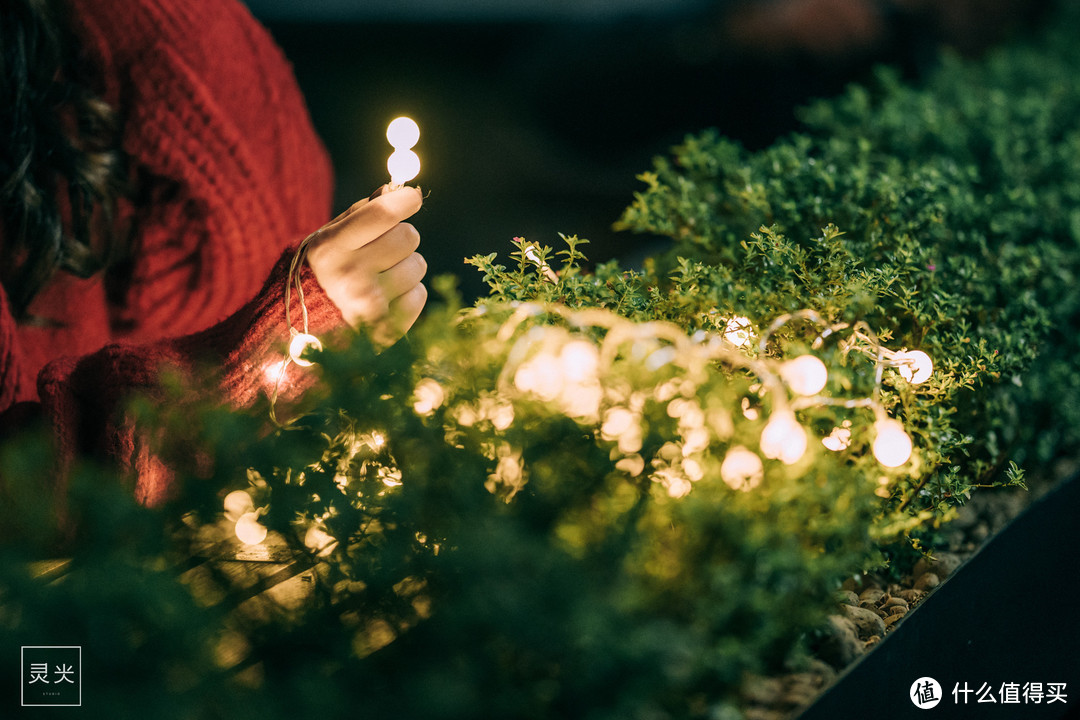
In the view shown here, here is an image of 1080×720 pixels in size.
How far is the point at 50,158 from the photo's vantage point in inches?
50.0

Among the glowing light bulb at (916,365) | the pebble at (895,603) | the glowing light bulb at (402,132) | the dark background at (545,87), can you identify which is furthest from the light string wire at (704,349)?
the dark background at (545,87)

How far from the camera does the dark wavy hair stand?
1167mm

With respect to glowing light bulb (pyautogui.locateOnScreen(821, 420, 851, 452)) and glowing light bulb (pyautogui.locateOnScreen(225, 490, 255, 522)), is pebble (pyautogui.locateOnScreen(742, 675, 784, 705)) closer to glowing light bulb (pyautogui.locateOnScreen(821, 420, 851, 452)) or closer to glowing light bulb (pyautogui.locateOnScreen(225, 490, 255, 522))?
glowing light bulb (pyautogui.locateOnScreen(821, 420, 851, 452))

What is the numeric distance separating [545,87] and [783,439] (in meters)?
2.88

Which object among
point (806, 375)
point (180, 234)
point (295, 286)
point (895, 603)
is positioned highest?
point (180, 234)

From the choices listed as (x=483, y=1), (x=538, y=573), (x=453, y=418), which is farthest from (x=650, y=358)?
(x=483, y=1)

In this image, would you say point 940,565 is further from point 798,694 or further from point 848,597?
point 798,694

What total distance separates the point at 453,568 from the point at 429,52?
315 cm

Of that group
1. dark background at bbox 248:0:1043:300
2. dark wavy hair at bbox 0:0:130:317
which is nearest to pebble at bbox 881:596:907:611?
dark wavy hair at bbox 0:0:130:317

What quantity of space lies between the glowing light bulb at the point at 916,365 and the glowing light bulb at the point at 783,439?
1.15ft

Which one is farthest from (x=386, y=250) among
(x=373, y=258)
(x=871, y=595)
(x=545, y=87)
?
(x=545, y=87)

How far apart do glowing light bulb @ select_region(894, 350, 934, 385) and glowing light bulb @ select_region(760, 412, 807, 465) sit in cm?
35

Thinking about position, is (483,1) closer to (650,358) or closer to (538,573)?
(650,358)

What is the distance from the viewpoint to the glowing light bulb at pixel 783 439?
812 millimetres
